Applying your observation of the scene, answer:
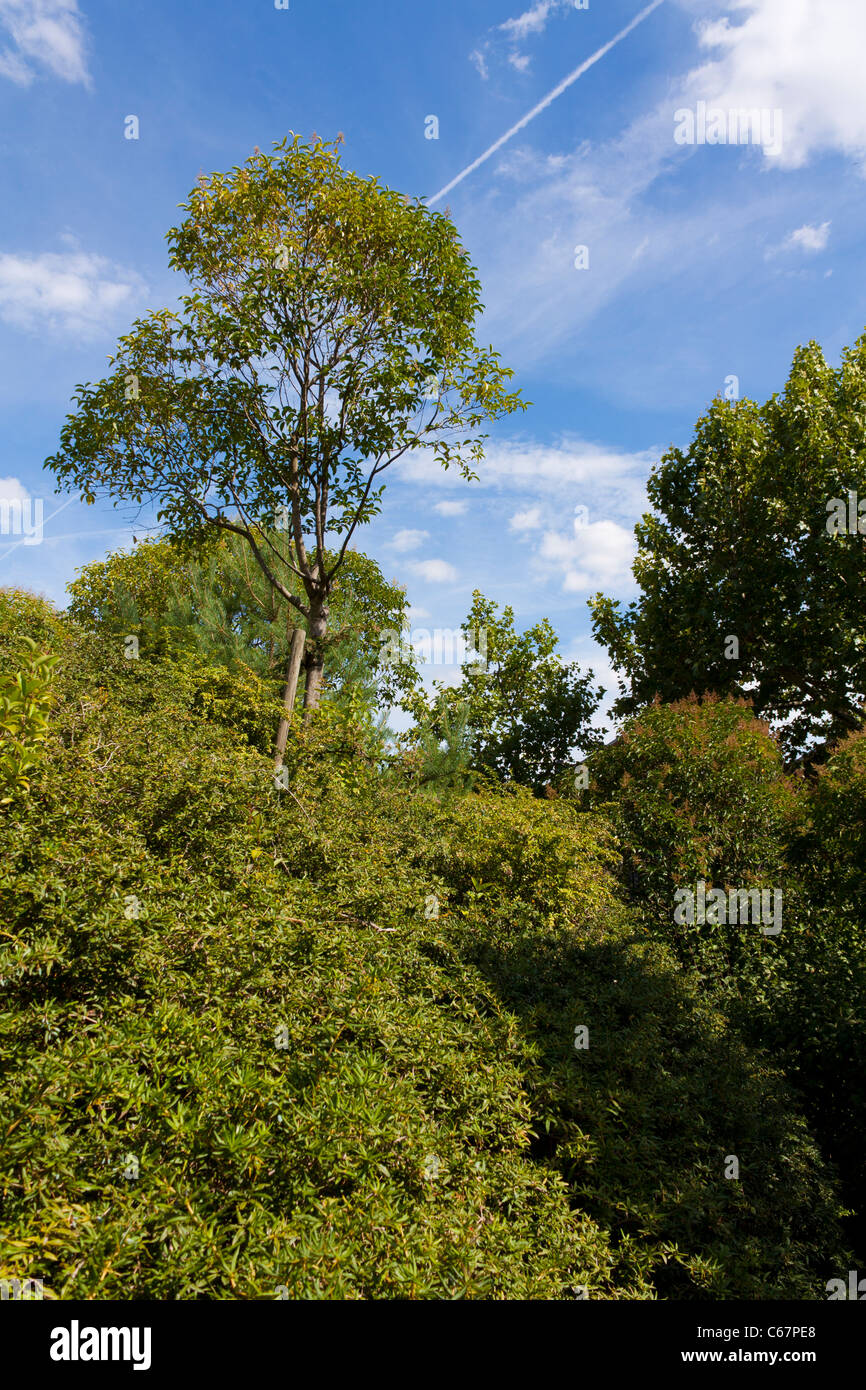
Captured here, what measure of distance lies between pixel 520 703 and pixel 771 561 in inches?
285

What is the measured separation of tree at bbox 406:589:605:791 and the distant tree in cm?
240

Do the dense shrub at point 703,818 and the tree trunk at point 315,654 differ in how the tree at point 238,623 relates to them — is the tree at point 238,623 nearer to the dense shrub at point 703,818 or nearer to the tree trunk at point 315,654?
the tree trunk at point 315,654

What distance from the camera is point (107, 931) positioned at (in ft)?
9.66

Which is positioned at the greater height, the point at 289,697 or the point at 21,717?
the point at 289,697

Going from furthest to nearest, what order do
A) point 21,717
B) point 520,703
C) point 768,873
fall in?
1. point 520,703
2. point 768,873
3. point 21,717

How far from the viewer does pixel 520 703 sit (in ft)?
63.4

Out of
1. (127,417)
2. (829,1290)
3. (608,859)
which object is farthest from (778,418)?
(829,1290)

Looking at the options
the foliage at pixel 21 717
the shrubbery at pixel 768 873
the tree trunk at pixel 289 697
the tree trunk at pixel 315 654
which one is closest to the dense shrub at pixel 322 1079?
the foliage at pixel 21 717

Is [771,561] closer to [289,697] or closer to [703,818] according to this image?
[703,818]

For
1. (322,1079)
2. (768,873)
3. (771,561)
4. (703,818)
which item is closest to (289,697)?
(322,1079)

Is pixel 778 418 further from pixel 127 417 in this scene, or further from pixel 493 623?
pixel 127 417

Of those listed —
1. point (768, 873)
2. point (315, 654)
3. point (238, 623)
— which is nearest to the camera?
point (768, 873)

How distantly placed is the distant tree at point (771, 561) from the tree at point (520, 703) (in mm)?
2398
